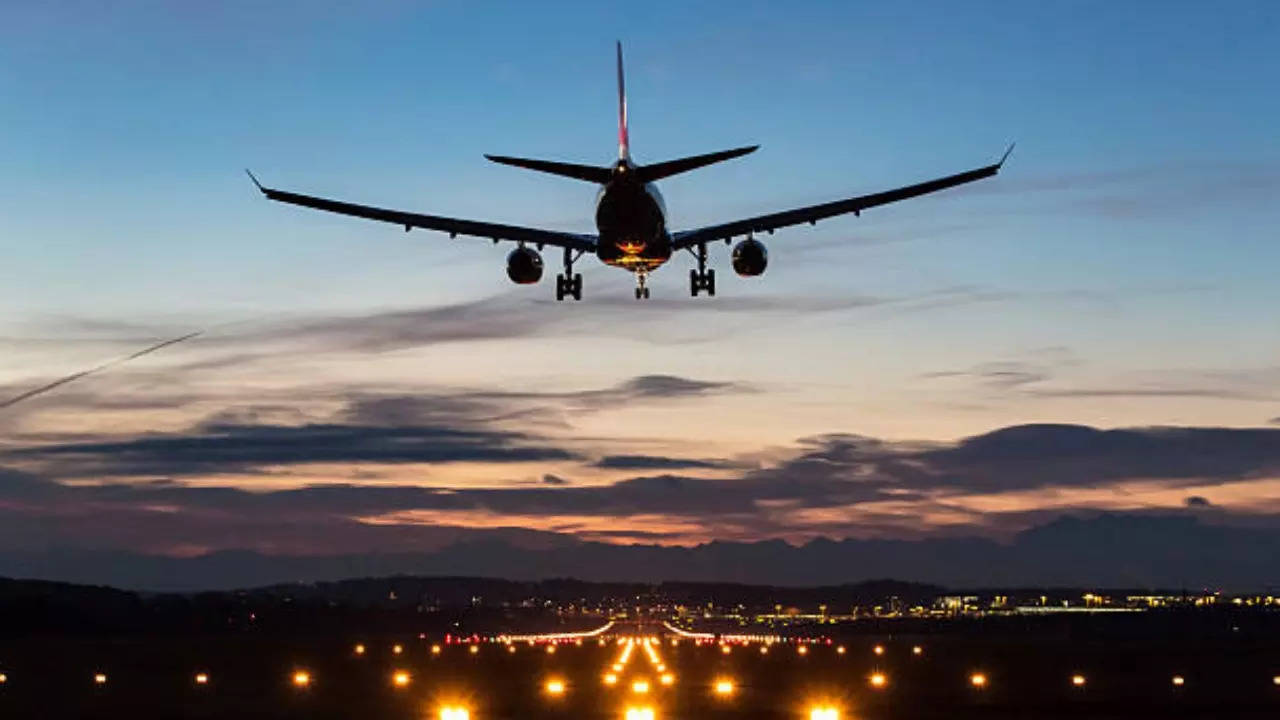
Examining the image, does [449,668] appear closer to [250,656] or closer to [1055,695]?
[250,656]

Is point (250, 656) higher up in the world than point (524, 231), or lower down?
lower down

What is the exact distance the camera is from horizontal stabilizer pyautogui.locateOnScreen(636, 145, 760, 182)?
220ft

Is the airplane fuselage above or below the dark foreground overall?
above

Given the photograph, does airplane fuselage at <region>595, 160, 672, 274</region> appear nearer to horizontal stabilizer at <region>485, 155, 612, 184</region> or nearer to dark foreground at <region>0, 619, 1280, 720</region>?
horizontal stabilizer at <region>485, 155, 612, 184</region>

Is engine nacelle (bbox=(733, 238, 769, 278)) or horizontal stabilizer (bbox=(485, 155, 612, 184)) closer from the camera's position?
horizontal stabilizer (bbox=(485, 155, 612, 184))

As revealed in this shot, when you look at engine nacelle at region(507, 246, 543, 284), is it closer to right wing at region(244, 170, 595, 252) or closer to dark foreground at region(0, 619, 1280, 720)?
right wing at region(244, 170, 595, 252)

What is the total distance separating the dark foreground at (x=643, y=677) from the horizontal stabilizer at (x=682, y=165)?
900 inches

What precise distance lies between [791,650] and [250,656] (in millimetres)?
47887

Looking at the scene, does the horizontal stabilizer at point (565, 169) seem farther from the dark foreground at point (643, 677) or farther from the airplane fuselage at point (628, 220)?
the dark foreground at point (643, 677)

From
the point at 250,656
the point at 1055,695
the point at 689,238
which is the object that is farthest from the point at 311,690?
the point at 250,656

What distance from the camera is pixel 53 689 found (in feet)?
304

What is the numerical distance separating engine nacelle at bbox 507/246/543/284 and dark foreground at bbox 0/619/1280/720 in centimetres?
2000

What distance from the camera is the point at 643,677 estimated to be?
107 m

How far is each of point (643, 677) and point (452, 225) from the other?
38726 millimetres
